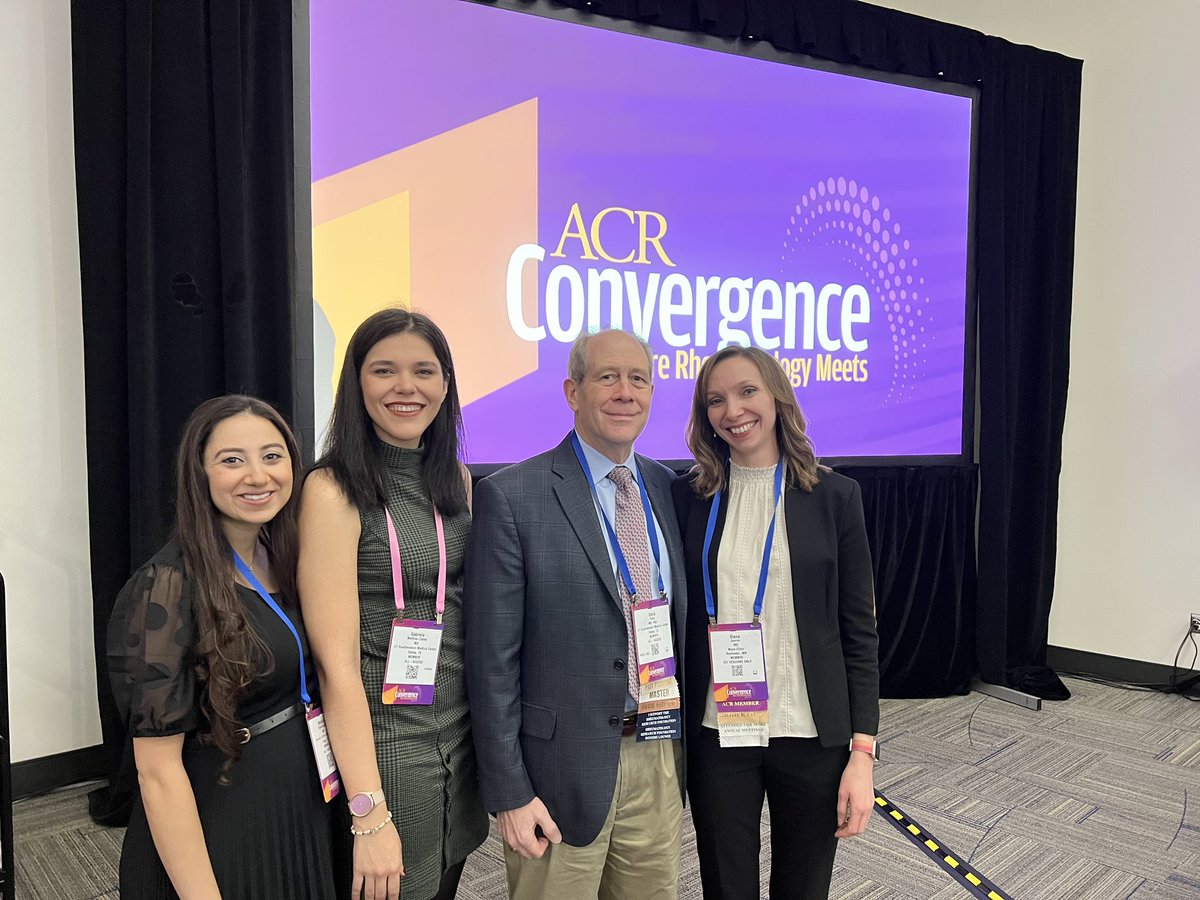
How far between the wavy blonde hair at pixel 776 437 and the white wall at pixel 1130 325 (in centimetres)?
379

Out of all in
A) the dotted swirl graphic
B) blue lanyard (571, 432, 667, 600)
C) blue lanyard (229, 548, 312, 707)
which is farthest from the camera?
the dotted swirl graphic

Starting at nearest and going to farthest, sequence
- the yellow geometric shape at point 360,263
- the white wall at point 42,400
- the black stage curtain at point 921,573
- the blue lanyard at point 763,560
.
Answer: the blue lanyard at point 763,560
the white wall at point 42,400
the yellow geometric shape at point 360,263
the black stage curtain at point 921,573

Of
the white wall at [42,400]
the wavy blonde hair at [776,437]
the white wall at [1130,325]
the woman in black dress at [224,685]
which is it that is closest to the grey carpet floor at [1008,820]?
the white wall at [42,400]

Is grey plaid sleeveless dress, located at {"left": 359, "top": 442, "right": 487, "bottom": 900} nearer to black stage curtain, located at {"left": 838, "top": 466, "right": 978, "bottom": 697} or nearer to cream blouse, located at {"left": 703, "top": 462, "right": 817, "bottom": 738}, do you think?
cream blouse, located at {"left": 703, "top": 462, "right": 817, "bottom": 738}

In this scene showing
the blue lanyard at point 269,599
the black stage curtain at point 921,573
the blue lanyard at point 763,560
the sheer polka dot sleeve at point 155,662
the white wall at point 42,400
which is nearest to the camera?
the sheer polka dot sleeve at point 155,662

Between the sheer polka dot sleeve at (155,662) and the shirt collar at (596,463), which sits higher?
the shirt collar at (596,463)

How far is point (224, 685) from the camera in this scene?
1270 mm

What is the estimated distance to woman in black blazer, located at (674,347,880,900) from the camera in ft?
5.46

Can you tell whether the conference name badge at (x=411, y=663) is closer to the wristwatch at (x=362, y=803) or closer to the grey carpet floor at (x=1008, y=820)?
the wristwatch at (x=362, y=803)

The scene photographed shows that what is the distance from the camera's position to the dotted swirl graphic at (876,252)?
160 inches

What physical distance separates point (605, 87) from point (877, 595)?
9.16ft

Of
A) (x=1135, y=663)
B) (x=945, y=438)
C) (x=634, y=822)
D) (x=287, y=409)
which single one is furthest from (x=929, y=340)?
(x=634, y=822)

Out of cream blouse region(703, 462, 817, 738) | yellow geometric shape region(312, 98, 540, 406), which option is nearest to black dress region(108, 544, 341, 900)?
cream blouse region(703, 462, 817, 738)

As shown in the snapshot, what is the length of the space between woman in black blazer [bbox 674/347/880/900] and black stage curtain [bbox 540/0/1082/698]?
2.78 meters
